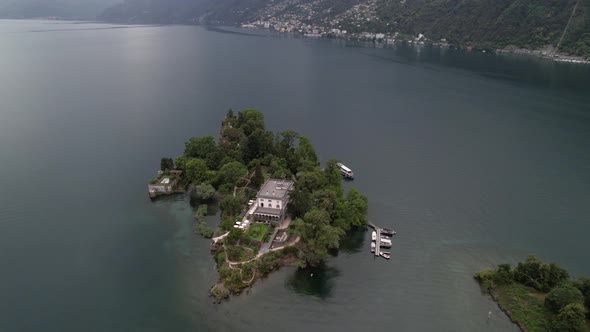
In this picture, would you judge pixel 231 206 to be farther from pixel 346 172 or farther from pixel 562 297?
pixel 562 297

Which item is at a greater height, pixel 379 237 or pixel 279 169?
pixel 279 169

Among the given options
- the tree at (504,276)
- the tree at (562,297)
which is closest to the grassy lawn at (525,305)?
the tree at (504,276)

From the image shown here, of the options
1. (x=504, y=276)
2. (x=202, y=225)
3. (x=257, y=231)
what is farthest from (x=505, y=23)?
(x=202, y=225)

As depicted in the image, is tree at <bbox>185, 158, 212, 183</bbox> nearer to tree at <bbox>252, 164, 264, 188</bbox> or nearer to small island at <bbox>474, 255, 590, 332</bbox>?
tree at <bbox>252, 164, 264, 188</bbox>

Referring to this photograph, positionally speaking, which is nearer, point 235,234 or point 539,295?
point 539,295

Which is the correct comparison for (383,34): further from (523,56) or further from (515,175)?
(515,175)

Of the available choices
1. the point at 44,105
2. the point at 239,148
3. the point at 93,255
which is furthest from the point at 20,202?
the point at 44,105
